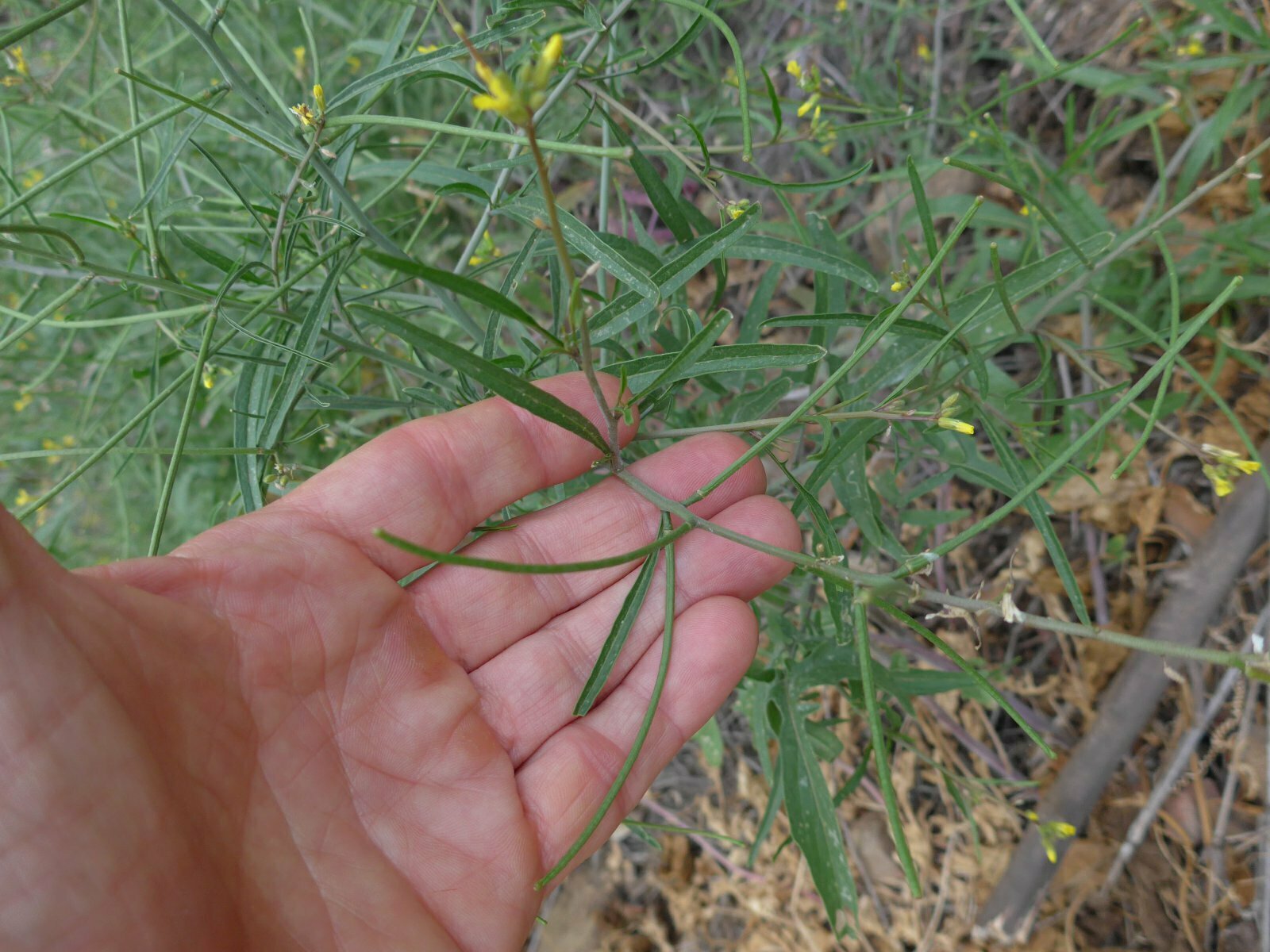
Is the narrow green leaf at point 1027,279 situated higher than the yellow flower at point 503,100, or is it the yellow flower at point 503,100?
the yellow flower at point 503,100

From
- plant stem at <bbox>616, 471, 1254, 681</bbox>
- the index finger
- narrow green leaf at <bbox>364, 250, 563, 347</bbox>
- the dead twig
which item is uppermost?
narrow green leaf at <bbox>364, 250, 563, 347</bbox>

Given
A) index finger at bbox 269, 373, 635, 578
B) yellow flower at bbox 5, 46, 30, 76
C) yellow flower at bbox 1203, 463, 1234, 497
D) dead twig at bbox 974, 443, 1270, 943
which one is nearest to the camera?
yellow flower at bbox 1203, 463, 1234, 497

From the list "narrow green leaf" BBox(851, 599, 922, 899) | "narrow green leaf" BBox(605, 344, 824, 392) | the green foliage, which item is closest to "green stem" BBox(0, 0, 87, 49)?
the green foliage

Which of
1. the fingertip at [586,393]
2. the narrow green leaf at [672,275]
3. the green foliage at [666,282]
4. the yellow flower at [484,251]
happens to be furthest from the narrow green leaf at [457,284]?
the yellow flower at [484,251]

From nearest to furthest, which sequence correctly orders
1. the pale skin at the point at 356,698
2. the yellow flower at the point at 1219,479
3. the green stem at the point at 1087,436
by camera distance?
the green stem at the point at 1087,436 < the pale skin at the point at 356,698 < the yellow flower at the point at 1219,479

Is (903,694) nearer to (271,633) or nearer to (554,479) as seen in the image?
(554,479)

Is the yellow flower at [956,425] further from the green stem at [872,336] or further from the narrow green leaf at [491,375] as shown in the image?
the narrow green leaf at [491,375]

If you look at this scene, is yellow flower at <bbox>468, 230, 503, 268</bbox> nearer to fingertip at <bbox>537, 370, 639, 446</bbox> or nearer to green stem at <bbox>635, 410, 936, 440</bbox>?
fingertip at <bbox>537, 370, 639, 446</bbox>
